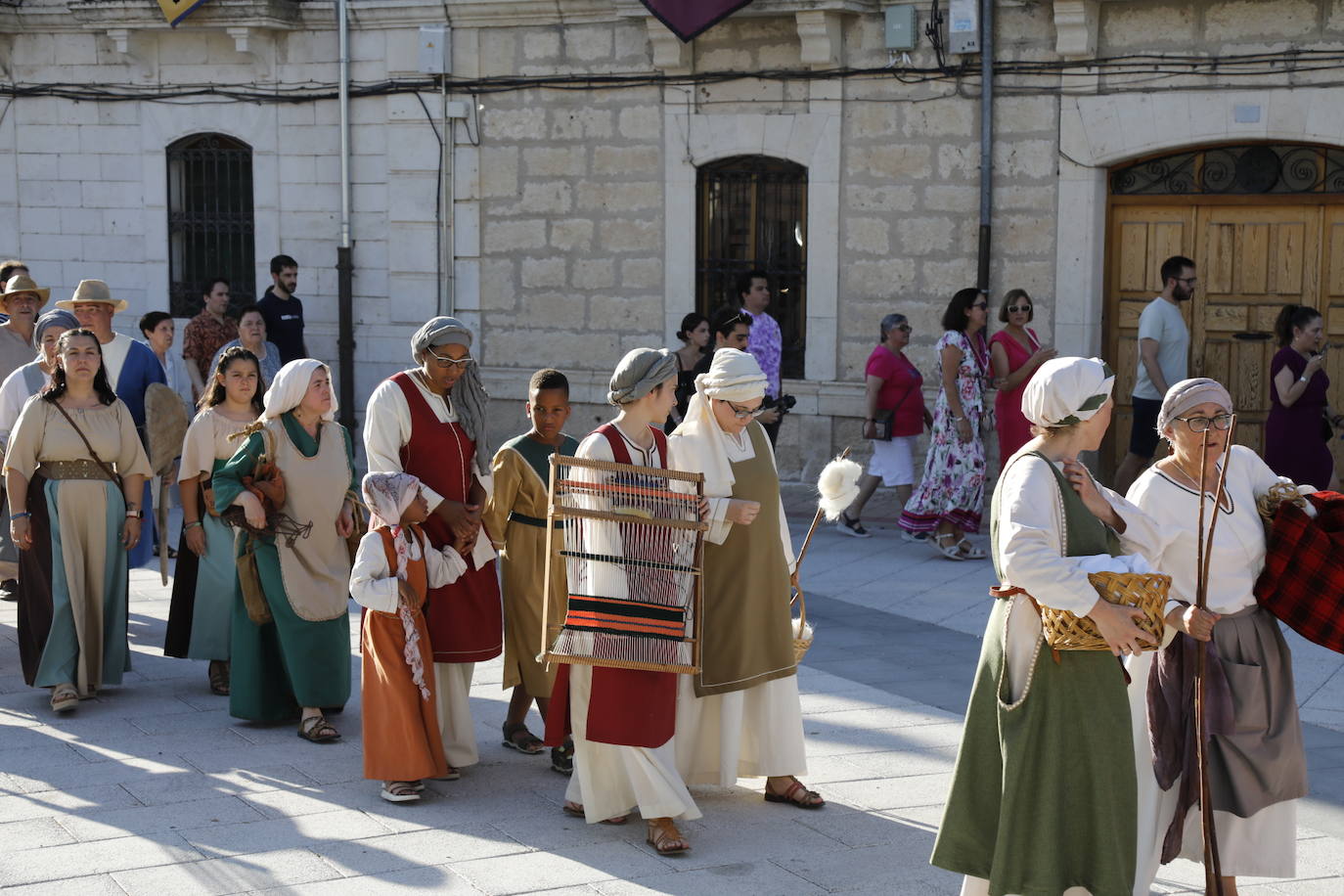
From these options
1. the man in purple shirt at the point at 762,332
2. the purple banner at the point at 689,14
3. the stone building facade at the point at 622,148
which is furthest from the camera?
the purple banner at the point at 689,14

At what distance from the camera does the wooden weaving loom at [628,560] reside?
16.6 feet

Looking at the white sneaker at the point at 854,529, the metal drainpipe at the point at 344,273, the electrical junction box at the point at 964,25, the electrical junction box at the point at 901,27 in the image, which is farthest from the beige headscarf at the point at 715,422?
the metal drainpipe at the point at 344,273

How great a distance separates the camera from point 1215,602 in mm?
4547

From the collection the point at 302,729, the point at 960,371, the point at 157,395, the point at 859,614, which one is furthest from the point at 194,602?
the point at 960,371

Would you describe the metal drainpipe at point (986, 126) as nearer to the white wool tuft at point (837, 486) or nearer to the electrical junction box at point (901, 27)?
the electrical junction box at point (901, 27)

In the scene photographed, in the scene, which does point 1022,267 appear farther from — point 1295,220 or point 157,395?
point 157,395

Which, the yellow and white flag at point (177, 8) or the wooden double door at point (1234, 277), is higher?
the yellow and white flag at point (177, 8)

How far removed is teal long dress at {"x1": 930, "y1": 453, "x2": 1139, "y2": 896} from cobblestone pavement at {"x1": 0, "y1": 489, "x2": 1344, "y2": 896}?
0.77 m

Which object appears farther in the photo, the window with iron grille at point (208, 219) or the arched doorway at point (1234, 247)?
the window with iron grille at point (208, 219)

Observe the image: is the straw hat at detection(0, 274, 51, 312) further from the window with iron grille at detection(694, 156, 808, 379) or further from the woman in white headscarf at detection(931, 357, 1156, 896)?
the woman in white headscarf at detection(931, 357, 1156, 896)

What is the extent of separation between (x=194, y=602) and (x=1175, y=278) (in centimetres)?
633

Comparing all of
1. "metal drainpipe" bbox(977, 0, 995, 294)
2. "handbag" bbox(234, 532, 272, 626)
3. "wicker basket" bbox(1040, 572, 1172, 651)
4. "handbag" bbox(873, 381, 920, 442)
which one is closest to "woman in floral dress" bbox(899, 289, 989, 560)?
"handbag" bbox(873, 381, 920, 442)

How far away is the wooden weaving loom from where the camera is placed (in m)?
5.07

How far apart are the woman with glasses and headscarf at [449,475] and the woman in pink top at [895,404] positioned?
16.5 feet
